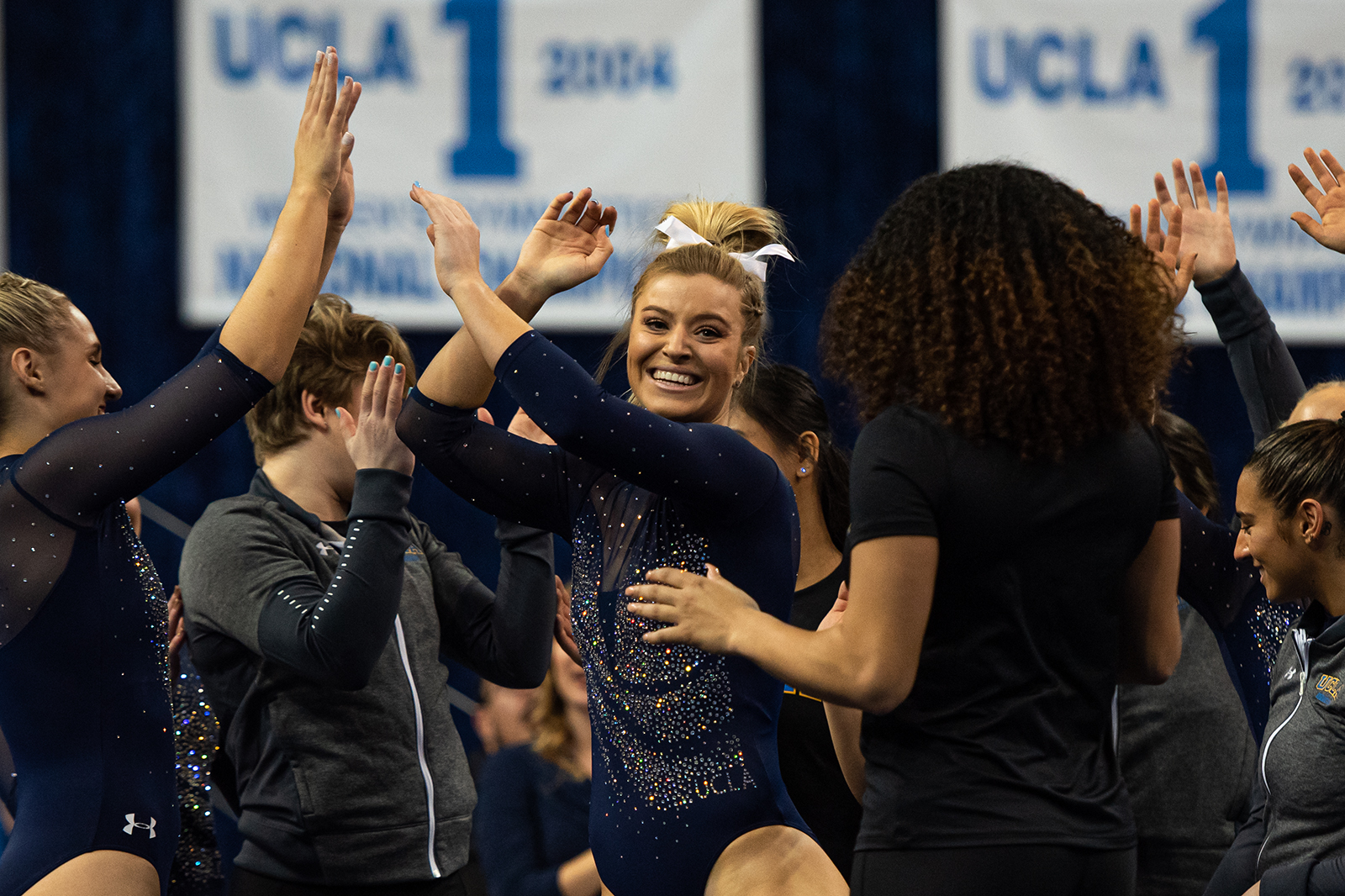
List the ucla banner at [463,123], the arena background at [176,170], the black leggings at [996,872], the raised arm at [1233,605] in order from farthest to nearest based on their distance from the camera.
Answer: the arena background at [176,170], the ucla banner at [463,123], the raised arm at [1233,605], the black leggings at [996,872]

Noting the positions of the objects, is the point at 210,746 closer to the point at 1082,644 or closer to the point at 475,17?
the point at 1082,644

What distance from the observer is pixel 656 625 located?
1.73 meters

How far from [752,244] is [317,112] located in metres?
0.68

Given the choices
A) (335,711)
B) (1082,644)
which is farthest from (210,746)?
(1082,644)

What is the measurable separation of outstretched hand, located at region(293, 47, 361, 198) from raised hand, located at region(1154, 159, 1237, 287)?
53.1 inches

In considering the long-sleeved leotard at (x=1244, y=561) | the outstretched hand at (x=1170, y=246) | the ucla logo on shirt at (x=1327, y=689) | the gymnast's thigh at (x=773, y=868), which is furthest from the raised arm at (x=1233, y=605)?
the gymnast's thigh at (x=773, y=868)

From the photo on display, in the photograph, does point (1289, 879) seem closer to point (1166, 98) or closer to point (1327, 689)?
point (1327, 689)

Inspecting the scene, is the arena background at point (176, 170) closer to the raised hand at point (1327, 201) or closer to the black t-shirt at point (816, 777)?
the raised hand at point (1327, 201)

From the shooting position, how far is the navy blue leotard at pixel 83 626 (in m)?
1.68

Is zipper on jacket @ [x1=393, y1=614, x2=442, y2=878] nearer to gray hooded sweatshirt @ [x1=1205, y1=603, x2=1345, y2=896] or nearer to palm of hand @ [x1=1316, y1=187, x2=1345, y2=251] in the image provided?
gray hooded sweatshirt @ [x1=1205, y1=603, x2=1345, y2=896]

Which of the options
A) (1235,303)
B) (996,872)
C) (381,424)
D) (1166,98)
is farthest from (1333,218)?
(1166,98)

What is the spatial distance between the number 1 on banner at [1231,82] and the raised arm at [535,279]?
10.9 ft

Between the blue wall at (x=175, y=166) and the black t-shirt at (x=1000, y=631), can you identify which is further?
the blue wall at (x=175, y=166)

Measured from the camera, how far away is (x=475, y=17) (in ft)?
14.3
